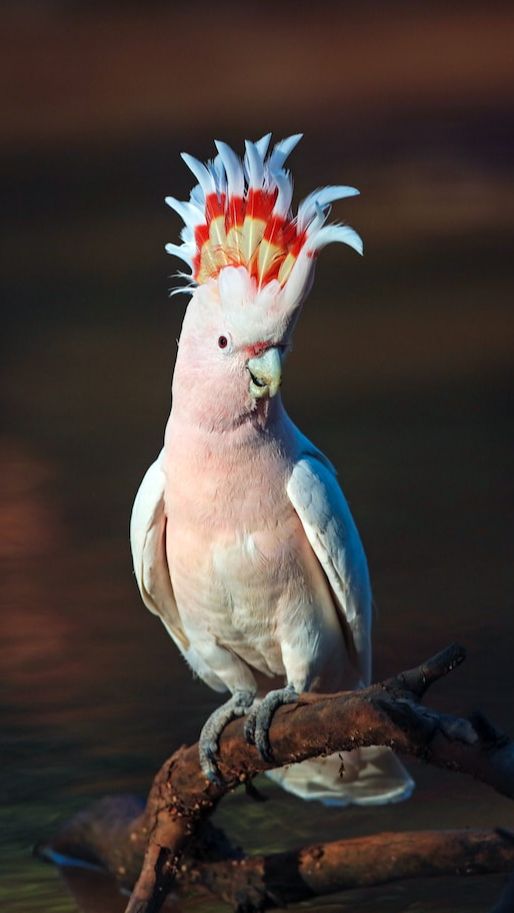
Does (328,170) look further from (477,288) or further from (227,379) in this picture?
(227,379)

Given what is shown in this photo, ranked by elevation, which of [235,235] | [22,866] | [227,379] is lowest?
[22,866]

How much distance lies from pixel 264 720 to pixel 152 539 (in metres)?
0.30

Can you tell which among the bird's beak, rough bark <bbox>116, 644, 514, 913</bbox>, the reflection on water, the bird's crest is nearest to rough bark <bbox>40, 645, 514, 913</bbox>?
rough bark <bbox>116, 644, 514, 913</bbox>

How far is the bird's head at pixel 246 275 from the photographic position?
173 cm

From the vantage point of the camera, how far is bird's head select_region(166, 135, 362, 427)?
173cm

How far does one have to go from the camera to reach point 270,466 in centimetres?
183

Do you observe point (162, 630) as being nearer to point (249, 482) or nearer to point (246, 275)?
point (249, 482)

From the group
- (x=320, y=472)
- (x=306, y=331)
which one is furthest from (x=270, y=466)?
(x=306, y=331)

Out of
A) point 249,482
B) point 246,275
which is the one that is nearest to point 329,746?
point 249,482

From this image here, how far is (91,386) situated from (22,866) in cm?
258

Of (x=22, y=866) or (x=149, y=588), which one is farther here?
(x=22, y=866)

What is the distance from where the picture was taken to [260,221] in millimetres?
1765

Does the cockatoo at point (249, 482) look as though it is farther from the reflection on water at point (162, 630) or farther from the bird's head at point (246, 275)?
the reflection on water at point (162, 630)

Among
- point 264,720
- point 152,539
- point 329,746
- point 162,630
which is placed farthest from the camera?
point 162,630
